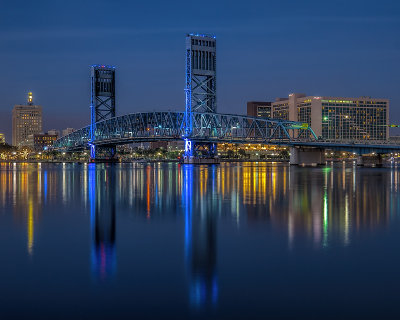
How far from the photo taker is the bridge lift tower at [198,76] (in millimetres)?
118562

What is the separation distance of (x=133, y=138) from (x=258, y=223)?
384ft

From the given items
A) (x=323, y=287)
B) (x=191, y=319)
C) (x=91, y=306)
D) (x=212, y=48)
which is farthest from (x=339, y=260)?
(x=212, y=48)

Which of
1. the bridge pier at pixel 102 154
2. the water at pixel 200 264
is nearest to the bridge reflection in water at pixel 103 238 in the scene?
the water at pixel 200 264

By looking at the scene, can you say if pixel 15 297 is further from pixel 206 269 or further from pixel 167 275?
pixel 206 269

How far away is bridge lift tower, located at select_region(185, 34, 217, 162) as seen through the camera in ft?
389

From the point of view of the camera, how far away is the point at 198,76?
395ft

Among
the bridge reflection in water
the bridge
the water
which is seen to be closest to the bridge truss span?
the bridge

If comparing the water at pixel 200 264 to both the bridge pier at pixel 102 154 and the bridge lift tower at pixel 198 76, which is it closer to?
the bridge lift tower at pixel 198 76

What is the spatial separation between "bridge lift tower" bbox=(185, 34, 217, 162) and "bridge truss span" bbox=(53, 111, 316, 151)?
7.04 feet

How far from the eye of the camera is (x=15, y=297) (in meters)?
8.95

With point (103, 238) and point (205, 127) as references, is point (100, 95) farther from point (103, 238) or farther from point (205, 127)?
point (103, 238)

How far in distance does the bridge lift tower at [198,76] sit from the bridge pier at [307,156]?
18782 millimetres

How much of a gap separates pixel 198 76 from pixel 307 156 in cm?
3019

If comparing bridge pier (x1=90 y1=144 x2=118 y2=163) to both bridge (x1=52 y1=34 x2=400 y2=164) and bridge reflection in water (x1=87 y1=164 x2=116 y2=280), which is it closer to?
bridge (x1=52 y1=34 x2=400 y2=164)
